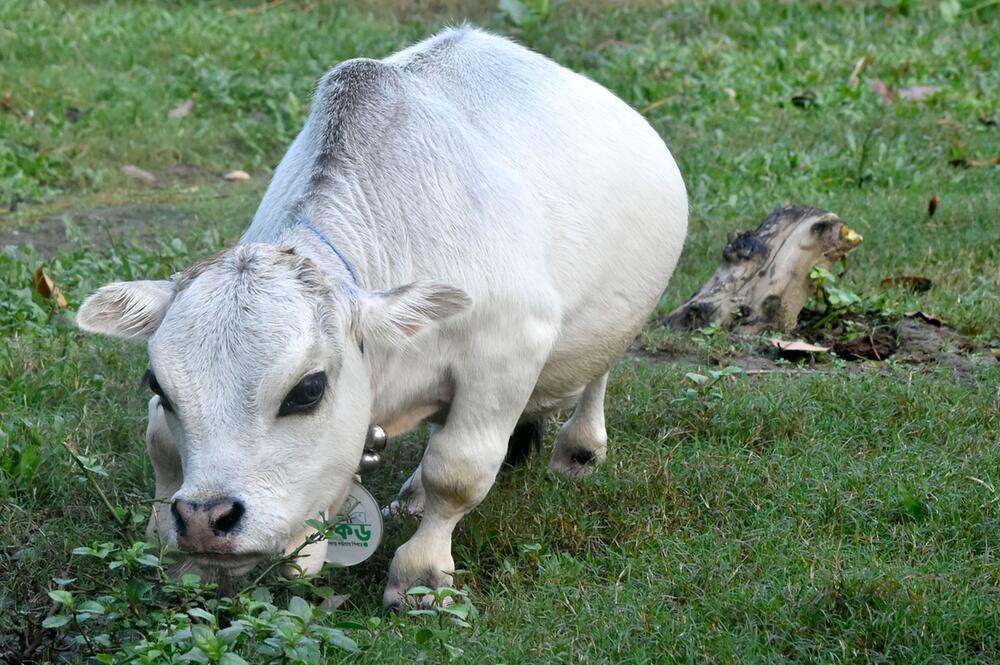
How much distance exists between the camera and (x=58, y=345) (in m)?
5.88

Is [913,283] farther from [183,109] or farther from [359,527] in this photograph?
[183,109]

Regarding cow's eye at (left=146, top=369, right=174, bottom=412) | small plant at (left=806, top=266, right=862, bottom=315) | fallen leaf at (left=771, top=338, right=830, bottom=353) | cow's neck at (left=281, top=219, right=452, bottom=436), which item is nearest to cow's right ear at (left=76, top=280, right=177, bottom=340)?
cow's eye at (left=146, top=369, right=174, bottom=412)

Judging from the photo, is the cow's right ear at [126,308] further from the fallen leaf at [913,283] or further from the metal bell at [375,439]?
the fallen leaf at [913,283]

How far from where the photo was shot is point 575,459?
5281 millimetres

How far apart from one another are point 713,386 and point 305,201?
2.17 meters

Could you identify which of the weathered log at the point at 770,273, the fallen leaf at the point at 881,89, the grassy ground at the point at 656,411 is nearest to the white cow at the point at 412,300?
the grassy ground at the point at 656,411

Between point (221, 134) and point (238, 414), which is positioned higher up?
point (238, 414)

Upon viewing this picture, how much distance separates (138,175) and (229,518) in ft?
21.6

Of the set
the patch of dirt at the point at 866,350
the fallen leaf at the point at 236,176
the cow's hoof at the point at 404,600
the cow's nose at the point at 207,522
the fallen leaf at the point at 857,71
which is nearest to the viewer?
the cow's nose at the point at 207,522

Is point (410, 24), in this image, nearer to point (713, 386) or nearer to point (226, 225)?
point (226, 225)

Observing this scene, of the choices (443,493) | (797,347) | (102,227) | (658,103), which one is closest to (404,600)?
(443,493)

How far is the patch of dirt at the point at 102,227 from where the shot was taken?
788cm

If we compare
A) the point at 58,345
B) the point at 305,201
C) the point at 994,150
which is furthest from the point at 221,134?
the point at 305,201

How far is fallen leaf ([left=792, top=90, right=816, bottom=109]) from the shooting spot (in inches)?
402
